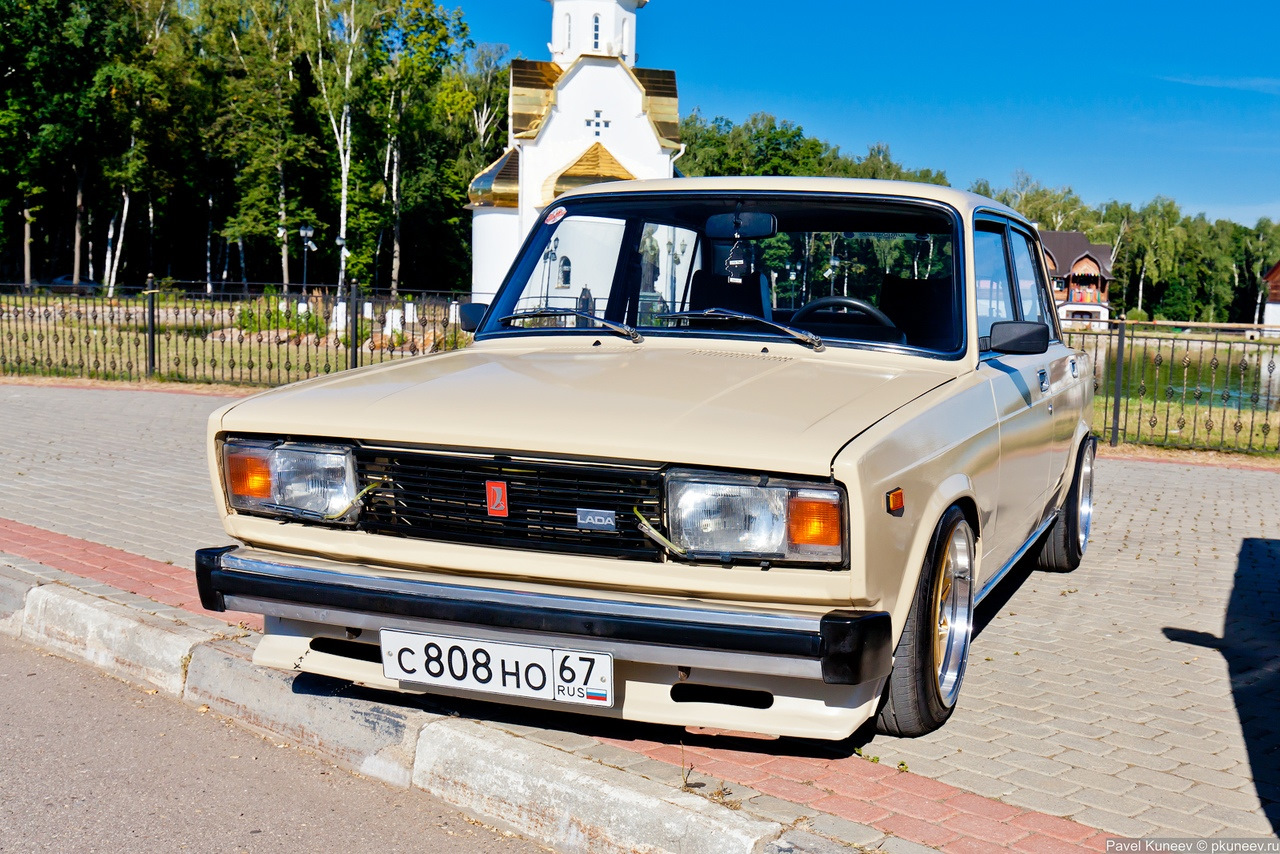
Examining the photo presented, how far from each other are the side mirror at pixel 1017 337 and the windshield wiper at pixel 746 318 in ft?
2.36

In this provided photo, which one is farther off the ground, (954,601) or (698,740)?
(954,601)

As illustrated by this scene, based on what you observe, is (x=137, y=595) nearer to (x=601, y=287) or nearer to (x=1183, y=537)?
(x=601, y=287)

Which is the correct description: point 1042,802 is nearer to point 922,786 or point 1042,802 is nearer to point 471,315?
point 922,786

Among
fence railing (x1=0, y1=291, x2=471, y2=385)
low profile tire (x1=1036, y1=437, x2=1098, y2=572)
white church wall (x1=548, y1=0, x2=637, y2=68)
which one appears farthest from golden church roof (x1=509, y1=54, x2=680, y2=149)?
low profile tire (x1=1036, y1=437, x2=1098, y2=572)

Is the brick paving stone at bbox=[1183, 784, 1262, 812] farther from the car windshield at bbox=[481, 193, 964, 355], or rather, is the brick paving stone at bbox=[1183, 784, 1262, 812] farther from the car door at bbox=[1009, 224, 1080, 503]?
the car door at bbox=[1009, 224, 1080, 503]

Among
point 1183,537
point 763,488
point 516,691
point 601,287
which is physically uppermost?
point 601,287

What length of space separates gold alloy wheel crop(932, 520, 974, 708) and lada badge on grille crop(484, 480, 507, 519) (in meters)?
1.51

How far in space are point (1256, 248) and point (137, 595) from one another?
135 metres

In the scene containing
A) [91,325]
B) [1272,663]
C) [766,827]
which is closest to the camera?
[766,827]

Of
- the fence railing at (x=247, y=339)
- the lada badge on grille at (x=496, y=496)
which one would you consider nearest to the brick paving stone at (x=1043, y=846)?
the lada badge on grille at (x=496, y=496)

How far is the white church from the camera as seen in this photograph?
4269cm

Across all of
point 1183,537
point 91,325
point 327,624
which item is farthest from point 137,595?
point 91,325

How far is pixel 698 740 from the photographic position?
12.2 feet

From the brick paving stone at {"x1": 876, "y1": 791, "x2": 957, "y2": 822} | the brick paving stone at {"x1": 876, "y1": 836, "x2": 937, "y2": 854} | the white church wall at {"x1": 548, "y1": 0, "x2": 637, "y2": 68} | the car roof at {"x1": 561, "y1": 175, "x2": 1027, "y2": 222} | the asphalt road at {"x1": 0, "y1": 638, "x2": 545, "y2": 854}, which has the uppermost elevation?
the white church wall at {"x1": 548, "y1": 0, "x2": 637, "y2": 68}
